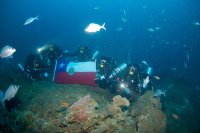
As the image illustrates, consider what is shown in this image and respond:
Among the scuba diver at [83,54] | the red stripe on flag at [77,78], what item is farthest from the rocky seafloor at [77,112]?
the scuba diver at [83,54]

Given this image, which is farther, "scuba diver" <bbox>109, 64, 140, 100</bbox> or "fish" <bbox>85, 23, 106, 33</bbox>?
"scuba diver" <bbox>109, 64, 140, 100</bbox>

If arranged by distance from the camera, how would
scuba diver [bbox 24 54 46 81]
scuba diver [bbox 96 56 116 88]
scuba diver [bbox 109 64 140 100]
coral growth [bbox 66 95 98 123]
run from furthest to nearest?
scuba diver [bbox 24 54 46 81], scuba diver [bbox 96 56 116 88], scuba diver [bbox 109 64 140 100], coral growth [bbox 66 95 98 123]

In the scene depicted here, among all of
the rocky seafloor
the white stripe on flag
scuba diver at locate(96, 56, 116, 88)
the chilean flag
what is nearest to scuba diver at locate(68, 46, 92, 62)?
the chilean flag

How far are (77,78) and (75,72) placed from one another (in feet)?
1.04

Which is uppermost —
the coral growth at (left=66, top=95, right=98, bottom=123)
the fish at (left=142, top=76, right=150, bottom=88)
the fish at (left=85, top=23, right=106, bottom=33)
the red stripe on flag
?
the fish at (left=85, top=23, right=106, bottom=33)

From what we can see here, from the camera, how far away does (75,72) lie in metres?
10.8

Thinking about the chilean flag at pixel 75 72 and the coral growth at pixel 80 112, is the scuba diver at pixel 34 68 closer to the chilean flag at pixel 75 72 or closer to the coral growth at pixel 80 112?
the chilean flag at pixel 75 72

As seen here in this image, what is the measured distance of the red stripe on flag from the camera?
10.6m

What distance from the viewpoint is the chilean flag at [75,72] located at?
10.6 meters

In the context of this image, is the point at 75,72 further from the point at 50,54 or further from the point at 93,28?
the point at 93,28

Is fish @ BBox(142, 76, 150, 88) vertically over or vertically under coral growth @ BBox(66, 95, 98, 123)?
under

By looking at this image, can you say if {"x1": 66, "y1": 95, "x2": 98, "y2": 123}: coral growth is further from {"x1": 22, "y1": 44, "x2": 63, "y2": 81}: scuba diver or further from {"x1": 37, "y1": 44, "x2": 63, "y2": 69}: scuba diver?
{"x1": 37, "y1": 44, "x2": 63, "y2": 69}: scuba diver

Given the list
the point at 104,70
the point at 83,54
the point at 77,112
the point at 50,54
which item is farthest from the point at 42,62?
the point at 77,112

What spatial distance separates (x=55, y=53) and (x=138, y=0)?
A: 192m
